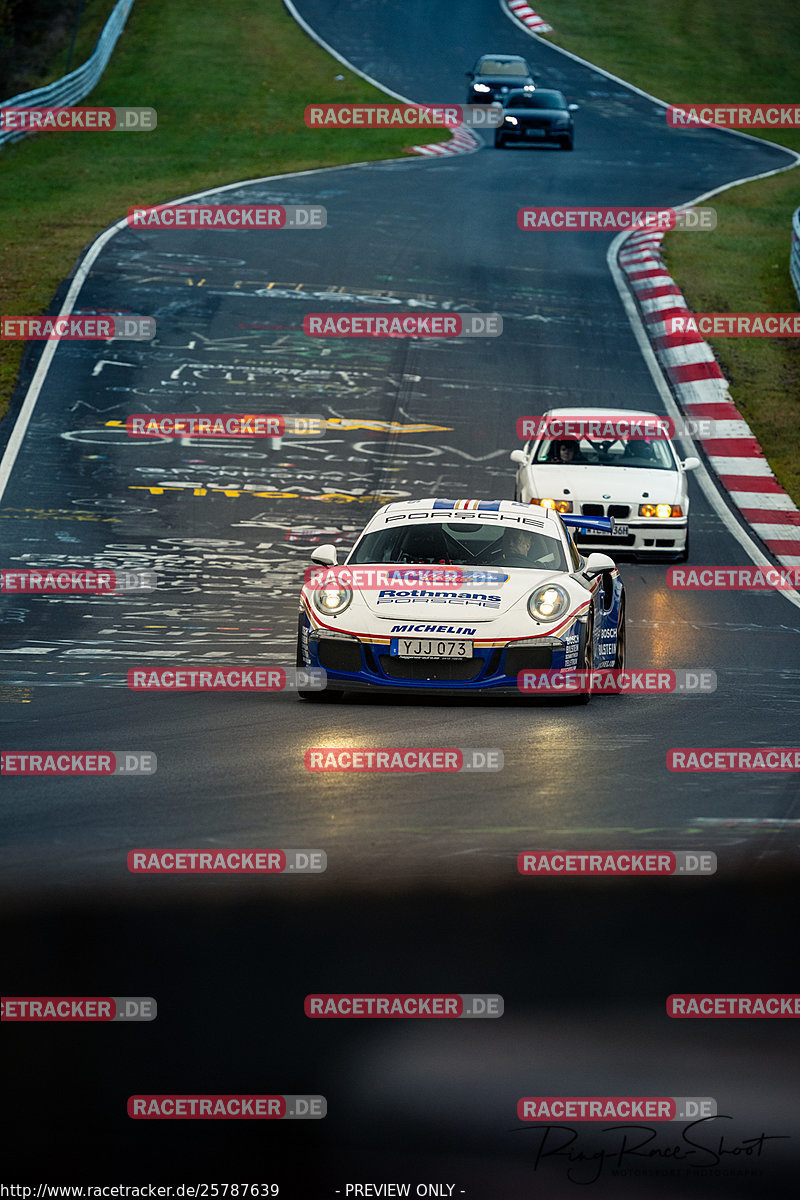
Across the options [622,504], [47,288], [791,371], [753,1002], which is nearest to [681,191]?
[791,371]

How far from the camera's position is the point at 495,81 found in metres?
42.7

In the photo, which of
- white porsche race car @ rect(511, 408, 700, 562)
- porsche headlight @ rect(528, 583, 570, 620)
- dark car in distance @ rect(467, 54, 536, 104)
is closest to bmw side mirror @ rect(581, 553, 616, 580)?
porsche headlight @ rect(528, 583, 570, 620)

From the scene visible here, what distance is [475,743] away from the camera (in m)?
8.46

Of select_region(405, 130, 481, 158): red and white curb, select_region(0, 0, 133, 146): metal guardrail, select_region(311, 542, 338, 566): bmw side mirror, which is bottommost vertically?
select_region(405, 130, 481, 158): red and white curb

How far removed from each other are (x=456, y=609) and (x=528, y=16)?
177 feet

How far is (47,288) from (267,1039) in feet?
73.2

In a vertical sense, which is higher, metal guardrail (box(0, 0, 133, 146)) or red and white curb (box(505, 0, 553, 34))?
metal guardrail (box(0, 0, 133, 146))

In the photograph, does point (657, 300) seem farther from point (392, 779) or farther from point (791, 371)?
point (392, 779)

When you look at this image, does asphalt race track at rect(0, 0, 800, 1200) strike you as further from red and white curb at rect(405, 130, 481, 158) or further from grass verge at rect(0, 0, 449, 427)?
red and white curb at rect(405, 130, 481, 158)

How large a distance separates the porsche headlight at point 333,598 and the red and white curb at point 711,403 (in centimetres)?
739

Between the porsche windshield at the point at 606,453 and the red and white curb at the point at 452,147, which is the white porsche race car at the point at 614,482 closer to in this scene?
the porsche windshield at the point at 606,453

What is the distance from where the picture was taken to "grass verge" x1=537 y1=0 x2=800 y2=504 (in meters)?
24.0

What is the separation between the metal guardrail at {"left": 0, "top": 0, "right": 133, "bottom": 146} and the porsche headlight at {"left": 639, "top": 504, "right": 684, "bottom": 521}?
26660 millimetres

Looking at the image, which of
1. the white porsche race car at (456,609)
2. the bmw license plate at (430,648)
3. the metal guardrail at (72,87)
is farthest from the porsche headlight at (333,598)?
the metal guardrail at (72,87)
